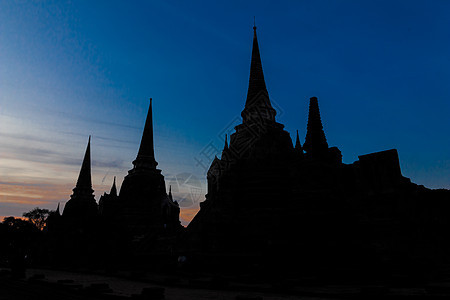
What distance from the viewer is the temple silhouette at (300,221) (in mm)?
14906

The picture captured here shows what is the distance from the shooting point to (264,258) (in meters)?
16.1

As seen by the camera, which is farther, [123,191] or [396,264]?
[123,191]

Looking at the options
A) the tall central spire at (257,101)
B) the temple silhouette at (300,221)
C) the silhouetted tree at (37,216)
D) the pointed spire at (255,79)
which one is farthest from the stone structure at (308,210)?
the silhouetted tree at (37,216)

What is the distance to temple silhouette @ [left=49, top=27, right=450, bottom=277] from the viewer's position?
14.9 metres

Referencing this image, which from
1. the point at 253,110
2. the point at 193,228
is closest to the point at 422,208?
the point at 193,228

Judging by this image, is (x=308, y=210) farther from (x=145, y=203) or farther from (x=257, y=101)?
(x=145, y=203)

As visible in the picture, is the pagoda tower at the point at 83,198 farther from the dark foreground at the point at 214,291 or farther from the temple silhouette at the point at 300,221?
the dark foreground at the point at 214,291

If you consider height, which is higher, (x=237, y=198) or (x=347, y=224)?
(x=237, y=198)

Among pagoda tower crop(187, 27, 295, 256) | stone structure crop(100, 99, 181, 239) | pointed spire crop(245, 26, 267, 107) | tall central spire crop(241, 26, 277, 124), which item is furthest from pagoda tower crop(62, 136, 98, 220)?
pointed spire crop(245, 26, 267, 107)

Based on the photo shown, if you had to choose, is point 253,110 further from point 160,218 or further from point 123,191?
point 123,191

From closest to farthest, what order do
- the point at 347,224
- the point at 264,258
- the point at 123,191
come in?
1. the point at 264,258
2. the point at 347,224
3. the point at 123,191

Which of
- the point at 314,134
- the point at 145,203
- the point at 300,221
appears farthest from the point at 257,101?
the point at 300,221

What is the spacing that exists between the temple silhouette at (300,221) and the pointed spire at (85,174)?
1000 cm

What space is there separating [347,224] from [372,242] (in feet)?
9.43
